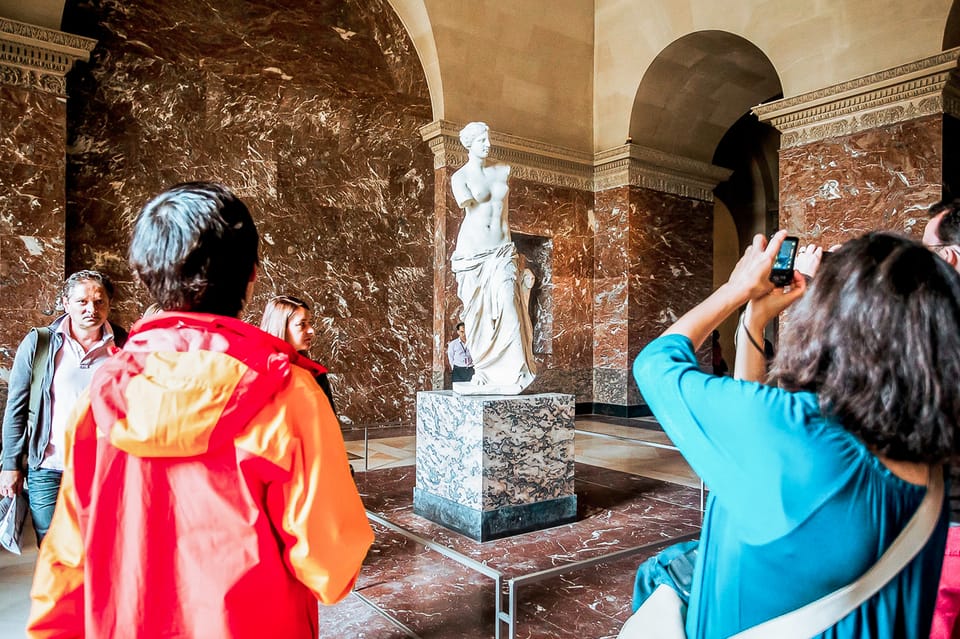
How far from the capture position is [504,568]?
3.97m

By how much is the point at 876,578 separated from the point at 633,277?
10.7m

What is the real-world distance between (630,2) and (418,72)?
13.2 feet

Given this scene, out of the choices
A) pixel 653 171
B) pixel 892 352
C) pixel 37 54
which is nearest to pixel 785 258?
pixel 892 352

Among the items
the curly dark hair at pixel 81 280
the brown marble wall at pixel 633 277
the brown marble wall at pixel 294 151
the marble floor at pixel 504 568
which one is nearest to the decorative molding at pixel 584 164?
the brown marble wall at pixel 633 277

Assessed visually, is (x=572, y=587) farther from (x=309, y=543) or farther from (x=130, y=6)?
(x=130, y=6)

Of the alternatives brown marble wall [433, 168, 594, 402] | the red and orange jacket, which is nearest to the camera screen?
the red and orange jacket

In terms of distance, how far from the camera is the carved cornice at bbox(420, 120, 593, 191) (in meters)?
10.1

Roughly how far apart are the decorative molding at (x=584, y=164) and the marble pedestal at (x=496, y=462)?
613 cm

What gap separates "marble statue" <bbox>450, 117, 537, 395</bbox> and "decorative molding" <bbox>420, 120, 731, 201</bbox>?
5.14m

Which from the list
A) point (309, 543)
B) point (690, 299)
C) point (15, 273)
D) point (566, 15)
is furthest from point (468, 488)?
point (566, 15)

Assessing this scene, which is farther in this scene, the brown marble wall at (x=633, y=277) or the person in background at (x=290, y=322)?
Answer: the brown marble wall at (x=633, y=277)

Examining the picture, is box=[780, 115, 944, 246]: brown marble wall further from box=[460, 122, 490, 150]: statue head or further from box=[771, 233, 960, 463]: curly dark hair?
box=[771, 233, 960, 463]: curly dark hair

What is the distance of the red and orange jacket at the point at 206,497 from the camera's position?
1168mm

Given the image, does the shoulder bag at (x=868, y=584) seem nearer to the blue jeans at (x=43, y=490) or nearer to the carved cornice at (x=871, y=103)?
the blue jeans at (x=43, y=490)
